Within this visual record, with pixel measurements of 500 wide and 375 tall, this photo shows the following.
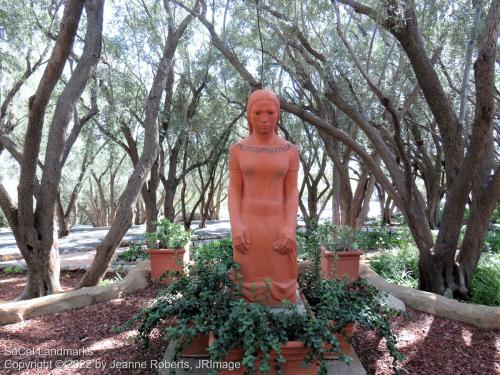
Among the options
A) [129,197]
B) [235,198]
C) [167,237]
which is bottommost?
[167,237]

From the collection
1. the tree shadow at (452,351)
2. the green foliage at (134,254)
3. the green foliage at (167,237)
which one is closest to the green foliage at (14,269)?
the green foliage at (134,254)

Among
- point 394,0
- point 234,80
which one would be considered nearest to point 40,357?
point 394,0

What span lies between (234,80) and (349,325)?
377 inches

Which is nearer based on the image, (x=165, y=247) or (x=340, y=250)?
(x=340, y=250)

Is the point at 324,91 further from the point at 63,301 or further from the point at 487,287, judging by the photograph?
the point at 63,301

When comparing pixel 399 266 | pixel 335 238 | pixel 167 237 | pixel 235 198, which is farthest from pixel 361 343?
pixel 167 237

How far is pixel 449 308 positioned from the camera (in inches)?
178

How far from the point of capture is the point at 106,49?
9.35 m

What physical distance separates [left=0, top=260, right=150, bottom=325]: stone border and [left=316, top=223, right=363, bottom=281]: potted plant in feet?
9.61

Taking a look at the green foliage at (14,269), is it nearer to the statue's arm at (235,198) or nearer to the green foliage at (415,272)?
the statue's arm at (235,198)

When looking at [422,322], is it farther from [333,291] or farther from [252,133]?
[252,133]

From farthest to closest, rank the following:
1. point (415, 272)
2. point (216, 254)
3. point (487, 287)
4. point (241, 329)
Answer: point (415, 272), point (487, 287), point (216, 254), point (241, 329)

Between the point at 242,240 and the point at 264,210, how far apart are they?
339mm

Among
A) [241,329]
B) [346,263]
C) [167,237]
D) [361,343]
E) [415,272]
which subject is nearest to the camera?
[241,329]
